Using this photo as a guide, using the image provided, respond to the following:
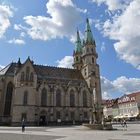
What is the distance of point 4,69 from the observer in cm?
7562

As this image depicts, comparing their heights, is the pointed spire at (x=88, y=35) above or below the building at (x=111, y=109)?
above

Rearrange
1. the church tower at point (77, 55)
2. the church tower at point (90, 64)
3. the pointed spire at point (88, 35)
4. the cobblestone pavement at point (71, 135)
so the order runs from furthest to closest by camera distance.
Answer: the church tower at point (77, 55)
the pointed spire at point (88, 35)
the church tower at point (90, 64)
the cobblestone pavement at point (71, 135)

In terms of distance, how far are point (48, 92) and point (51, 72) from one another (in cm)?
1065

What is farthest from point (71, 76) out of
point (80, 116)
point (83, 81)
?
point (80, 116)

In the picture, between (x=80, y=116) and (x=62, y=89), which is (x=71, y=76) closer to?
(x=62, y=89)

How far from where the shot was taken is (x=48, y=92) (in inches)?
2881

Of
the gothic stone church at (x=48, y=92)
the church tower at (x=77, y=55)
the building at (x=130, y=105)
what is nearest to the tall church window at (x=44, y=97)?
the gothic stone church at (x=48, y=92)

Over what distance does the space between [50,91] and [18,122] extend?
15268 millimetres

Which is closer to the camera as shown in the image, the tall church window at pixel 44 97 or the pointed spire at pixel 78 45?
the tall church window at pixel 44 97

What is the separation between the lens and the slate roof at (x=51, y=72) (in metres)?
73.6

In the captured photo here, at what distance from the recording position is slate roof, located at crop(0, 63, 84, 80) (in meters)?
73.6

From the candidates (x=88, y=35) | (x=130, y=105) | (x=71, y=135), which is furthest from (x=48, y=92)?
(x=130, y=105)

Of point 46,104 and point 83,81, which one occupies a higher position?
point 83,81

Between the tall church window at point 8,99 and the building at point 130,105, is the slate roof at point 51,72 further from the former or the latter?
the building at point 130,105
